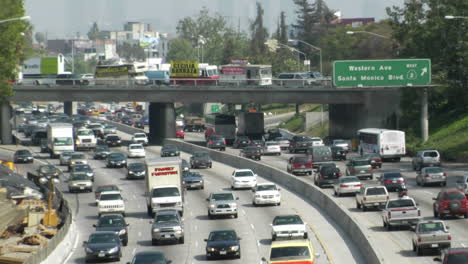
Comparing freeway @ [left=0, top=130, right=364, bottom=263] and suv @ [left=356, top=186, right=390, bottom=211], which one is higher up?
suv @ [left=356, top=186, right=390, bottom=211]

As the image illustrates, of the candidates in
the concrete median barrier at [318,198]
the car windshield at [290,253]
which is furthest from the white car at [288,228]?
the car windshield at [290,253]

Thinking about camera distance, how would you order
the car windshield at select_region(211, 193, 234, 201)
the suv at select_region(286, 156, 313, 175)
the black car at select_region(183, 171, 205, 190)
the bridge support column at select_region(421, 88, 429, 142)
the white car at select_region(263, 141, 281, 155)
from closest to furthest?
the car windshield at select_region(211, 193, 234, 201) → the black car at select_region(183, 171, 205, 190) → the suv at select_region(286, 156, 313, 175) → the bridge support column at select_region(421, 88, 429, 142) → the white car at select_region(263, 141, 281, 155)

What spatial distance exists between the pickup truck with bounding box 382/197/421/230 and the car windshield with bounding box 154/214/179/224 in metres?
9.90

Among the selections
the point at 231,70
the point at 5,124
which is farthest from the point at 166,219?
the point at 231,70

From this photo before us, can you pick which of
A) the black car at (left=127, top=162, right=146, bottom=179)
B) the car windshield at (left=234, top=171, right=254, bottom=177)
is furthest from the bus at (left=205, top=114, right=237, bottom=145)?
the car windshield at (left=234, top=171, right=254, bottom=177)

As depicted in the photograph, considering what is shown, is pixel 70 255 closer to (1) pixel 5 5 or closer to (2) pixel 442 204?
(2) pixel 442 204

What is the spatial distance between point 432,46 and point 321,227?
55672 millimetres

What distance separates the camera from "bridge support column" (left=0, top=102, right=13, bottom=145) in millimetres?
115125

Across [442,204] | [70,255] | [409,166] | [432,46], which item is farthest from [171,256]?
[432,46]

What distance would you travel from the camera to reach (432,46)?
106 metres

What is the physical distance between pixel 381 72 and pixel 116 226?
52.1 metres

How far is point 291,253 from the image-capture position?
37469 mm

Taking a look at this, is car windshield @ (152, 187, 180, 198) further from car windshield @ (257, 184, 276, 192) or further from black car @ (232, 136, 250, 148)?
black car @ (232, 136, 250, 148)

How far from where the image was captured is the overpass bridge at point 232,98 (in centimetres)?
10725
